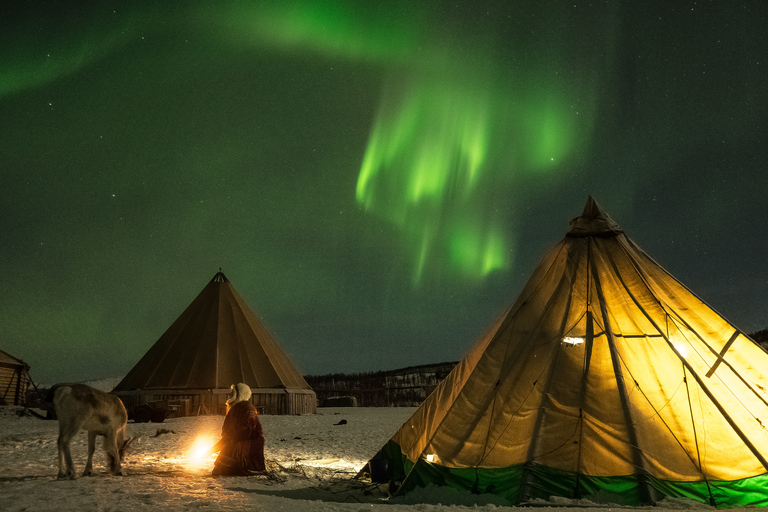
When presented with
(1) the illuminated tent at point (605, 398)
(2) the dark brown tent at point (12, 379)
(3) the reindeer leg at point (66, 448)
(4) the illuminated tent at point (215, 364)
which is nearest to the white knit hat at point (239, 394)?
(3) the reindeer leg at point (66, 448)

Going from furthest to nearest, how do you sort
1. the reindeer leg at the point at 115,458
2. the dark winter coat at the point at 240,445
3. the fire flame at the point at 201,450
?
the fire flame at the point at 201,450
the dark winter coat at the point at 240,445
the reindeer leg at the point at 115,458

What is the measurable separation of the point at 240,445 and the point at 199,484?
0.97m

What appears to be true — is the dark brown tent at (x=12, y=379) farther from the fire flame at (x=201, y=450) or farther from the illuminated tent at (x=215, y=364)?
the fire flame at (x=201, y=450)

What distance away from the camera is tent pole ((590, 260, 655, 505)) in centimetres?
467

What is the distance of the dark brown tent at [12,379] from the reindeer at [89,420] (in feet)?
82.7

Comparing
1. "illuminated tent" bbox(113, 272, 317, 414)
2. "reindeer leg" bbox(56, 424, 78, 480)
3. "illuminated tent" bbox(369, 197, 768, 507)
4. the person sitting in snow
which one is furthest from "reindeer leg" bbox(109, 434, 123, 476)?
"illuminated tent" bbox(113, 272, 317, 414)

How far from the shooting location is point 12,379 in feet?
87.9

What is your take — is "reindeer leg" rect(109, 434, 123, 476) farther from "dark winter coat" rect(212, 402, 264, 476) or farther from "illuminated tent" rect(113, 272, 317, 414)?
"illuminated tent" rect(113, 272, 317, 414)

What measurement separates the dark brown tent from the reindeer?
25.2 meters

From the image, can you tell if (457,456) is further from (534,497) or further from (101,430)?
(101,430)

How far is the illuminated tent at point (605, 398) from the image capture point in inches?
190

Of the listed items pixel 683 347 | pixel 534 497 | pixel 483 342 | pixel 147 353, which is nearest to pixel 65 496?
pixel 534 497

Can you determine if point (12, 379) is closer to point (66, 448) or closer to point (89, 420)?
point (89, 420)

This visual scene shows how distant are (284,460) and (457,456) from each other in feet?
13.3
